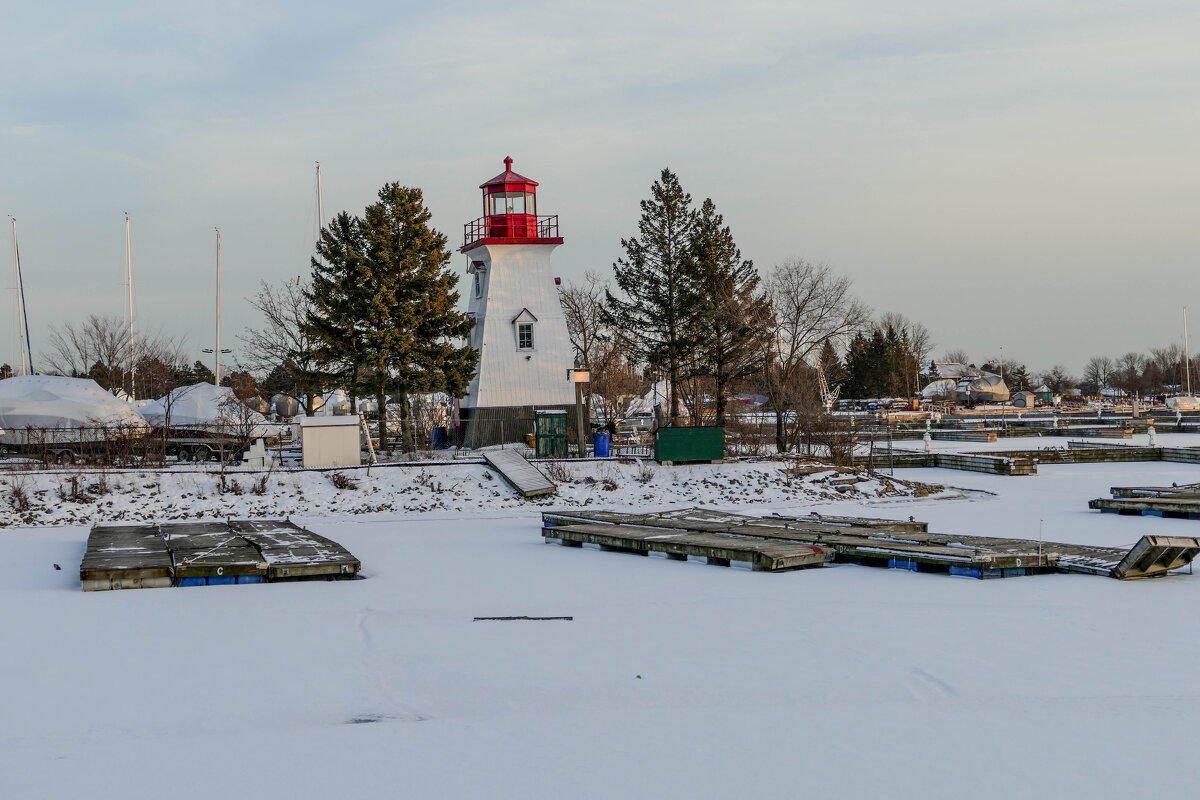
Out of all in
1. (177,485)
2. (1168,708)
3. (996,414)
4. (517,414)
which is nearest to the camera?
(1168,708)

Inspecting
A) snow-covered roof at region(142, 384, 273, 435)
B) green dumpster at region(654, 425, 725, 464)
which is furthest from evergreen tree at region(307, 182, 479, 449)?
green dumpster at region(654, 425, 725, 464)

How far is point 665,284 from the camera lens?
39438 mm

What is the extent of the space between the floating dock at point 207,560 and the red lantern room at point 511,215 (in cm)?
2130

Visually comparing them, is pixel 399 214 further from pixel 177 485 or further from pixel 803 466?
pixel 803 466

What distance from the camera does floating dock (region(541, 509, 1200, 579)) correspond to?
524 inches

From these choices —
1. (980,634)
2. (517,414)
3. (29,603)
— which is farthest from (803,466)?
(29,603)

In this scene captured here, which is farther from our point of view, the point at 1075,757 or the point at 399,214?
the point at 399,214

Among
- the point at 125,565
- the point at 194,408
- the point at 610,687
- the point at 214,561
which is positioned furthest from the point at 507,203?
the point at 610,687

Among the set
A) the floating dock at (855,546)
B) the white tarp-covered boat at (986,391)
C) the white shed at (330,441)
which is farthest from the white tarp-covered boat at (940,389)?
the floating dock at (855,546)

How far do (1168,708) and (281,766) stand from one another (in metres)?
6.09

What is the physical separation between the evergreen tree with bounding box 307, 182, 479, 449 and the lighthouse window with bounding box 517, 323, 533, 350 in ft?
9.62

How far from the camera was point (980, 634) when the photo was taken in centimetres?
1011

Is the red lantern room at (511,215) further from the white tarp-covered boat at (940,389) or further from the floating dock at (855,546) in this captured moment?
the white tarp-covered boat at (940,389)

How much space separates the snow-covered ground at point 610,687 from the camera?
6387 mm
